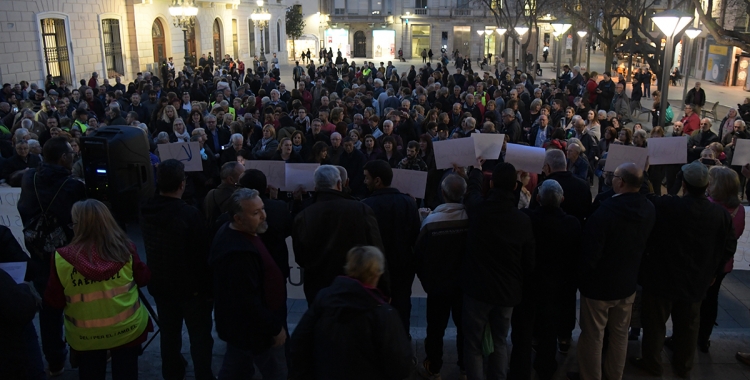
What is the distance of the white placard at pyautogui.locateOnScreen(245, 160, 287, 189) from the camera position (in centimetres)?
620

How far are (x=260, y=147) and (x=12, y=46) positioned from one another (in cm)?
1470

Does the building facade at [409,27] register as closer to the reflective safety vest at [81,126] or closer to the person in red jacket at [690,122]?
the person in red jacket at [690,122]

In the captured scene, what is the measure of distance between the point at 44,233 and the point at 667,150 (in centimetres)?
631

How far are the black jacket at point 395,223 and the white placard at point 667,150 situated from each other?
140 inches

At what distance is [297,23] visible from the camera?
5325 cm

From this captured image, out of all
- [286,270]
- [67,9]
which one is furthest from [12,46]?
[286,270]

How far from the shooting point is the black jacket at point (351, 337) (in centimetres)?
295

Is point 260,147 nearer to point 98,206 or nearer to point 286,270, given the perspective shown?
point 286,270

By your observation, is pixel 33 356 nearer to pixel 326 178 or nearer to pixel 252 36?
pixel 326 178

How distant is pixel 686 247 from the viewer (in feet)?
15.0

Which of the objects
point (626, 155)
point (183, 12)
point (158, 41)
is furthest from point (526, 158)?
point (158, 41)

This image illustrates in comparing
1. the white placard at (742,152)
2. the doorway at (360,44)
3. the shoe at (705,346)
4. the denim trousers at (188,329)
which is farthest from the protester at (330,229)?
the doorway at (360,44)

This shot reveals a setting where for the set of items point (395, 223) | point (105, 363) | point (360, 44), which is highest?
point (360, 44)

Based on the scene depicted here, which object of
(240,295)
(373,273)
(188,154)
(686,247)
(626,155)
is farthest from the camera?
(188,154)
